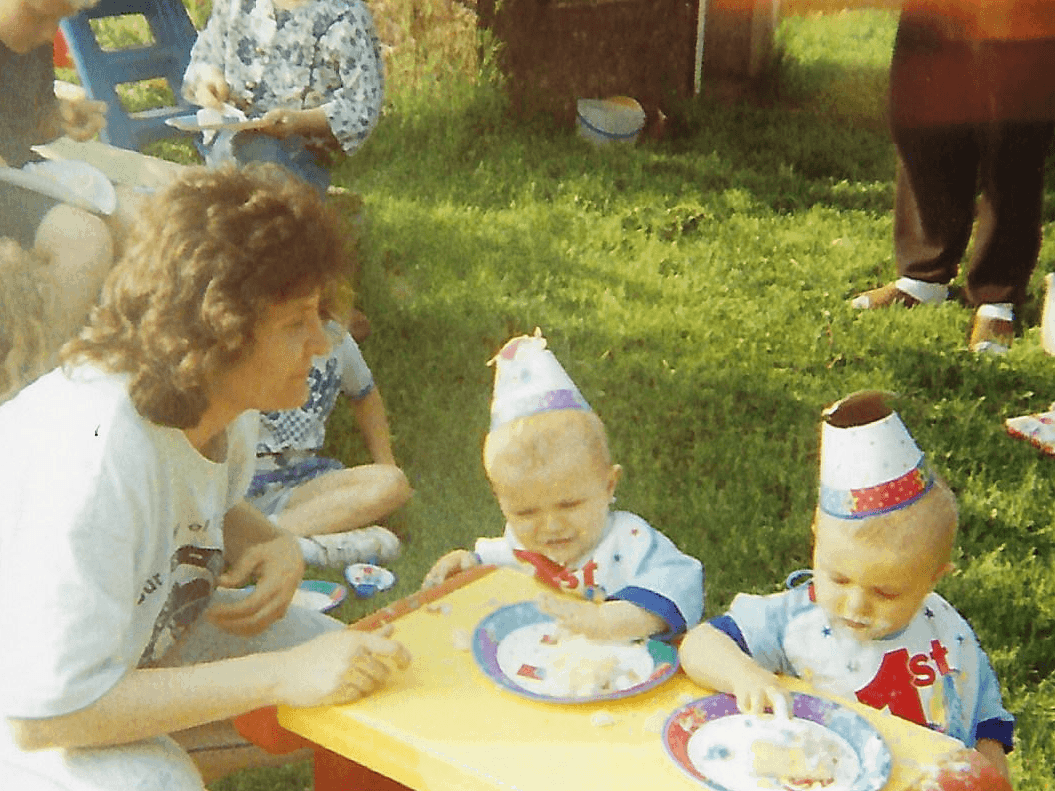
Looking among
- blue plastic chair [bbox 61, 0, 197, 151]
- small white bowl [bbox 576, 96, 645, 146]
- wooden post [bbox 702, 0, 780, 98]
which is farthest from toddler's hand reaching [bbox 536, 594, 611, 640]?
wooden post [bbox 702, 0, 780, 98]

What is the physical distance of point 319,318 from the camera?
4.62 ft

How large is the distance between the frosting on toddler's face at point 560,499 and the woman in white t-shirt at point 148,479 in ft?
A: 0.74

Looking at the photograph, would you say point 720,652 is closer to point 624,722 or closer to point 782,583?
point 624,722

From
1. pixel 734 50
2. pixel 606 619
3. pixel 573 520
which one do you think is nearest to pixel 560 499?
pixel 573 520

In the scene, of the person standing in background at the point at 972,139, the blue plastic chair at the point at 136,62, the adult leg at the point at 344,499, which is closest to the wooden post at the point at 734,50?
the person standing in background at the point at 972,139

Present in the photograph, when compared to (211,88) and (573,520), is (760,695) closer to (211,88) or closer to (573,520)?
(573,520)

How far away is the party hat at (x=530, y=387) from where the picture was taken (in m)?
1.39

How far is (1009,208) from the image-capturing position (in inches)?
126

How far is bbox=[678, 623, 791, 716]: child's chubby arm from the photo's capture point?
1.20 m

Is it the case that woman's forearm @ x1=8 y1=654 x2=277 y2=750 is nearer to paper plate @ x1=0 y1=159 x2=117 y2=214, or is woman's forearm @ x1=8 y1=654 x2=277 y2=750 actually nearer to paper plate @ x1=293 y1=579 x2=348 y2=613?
paper plate @ x1=293 y1=579 x2=348 y2=613

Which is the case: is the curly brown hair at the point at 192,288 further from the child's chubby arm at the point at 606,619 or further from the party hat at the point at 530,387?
the child's chubby arm at the point at 606,619

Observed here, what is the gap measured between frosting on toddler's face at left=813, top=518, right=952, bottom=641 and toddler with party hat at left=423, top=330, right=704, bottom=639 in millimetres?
151

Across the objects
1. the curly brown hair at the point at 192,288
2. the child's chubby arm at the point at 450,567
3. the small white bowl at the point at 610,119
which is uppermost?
the curly brown hair at the point at 192,288

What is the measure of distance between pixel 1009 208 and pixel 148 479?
2.46 metres
